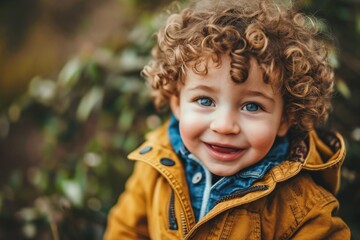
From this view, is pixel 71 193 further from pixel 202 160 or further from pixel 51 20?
pixel 51 20

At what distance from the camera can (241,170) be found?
167cm

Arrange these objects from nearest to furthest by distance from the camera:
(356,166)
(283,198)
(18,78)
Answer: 1. (283,198)
2. (356,166)
3. (18,78)

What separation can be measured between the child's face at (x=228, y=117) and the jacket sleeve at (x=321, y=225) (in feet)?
0.90

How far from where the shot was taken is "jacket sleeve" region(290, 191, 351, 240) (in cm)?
158

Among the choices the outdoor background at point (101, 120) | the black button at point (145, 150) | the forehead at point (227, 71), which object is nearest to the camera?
the forehead at point (227, 71)

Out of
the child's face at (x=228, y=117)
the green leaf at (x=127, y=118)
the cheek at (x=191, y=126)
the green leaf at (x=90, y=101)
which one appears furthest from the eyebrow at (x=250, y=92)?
the green leaf at (x=90, y=101)

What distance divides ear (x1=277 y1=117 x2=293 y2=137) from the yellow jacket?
113 mm

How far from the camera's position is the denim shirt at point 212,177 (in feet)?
5.38

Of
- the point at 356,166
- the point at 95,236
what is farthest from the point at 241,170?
the point at 95,236

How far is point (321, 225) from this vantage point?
5.19ft

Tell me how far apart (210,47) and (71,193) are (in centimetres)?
131

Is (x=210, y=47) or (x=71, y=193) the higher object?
(x=210, y=47)

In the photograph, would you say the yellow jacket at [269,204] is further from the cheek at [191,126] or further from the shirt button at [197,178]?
the cheek at [191,126]

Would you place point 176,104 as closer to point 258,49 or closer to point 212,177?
point 212,177
